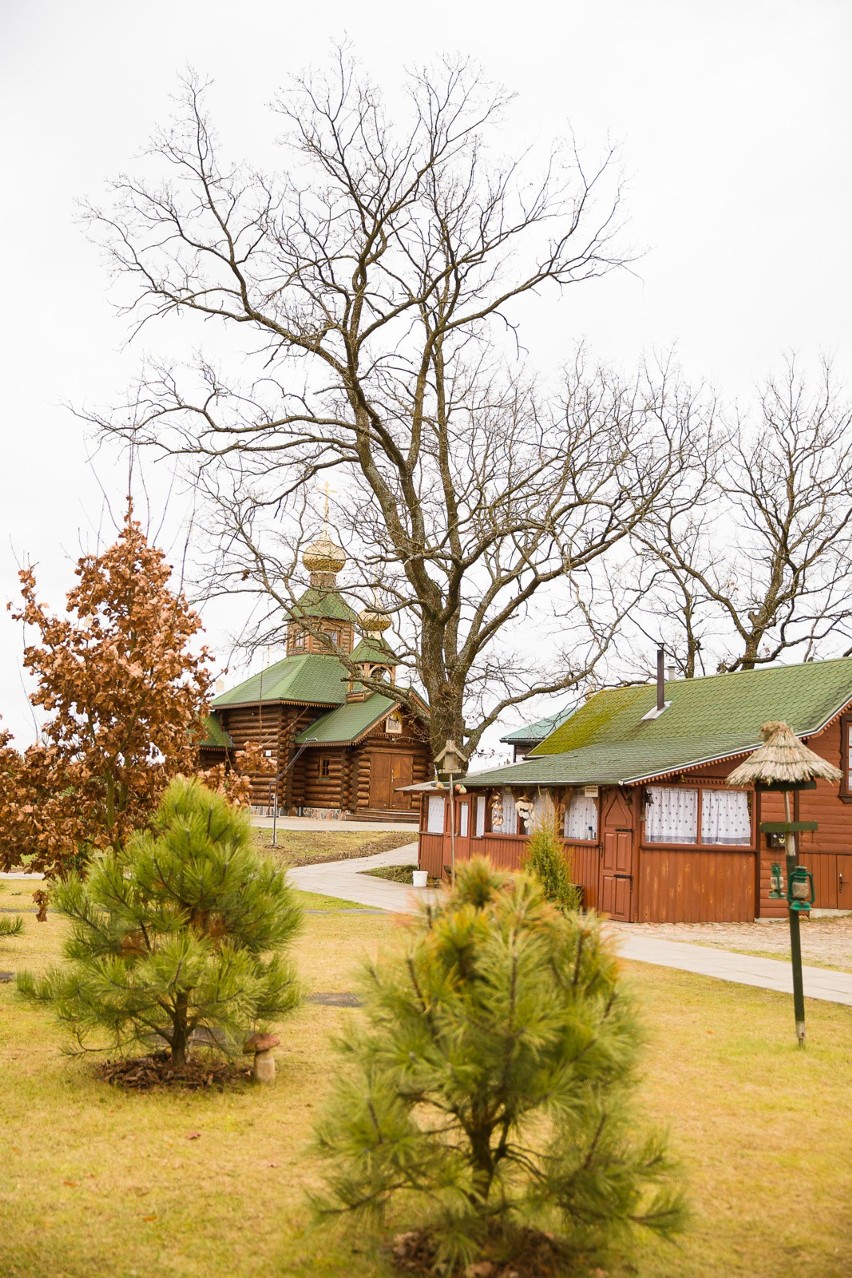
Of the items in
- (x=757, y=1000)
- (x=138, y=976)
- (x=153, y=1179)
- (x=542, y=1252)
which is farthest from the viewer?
(x=757, y=1000)

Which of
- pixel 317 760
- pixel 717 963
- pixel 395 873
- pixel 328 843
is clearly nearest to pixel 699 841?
pixel 717 963

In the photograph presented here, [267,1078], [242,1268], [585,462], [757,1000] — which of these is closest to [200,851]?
[267,1078]

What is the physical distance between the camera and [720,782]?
20.1 meters

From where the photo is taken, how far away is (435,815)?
2802 centimetres

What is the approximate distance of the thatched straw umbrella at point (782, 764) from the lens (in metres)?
9.61

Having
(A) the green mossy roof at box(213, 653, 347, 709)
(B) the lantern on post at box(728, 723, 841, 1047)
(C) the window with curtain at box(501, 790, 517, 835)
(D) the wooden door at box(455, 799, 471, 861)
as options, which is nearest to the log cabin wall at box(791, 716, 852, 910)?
(C) the window with curtain at box(501, 790, 517, 835)

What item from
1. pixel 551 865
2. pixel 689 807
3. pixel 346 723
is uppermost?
pixel 346 723

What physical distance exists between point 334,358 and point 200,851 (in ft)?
66.2

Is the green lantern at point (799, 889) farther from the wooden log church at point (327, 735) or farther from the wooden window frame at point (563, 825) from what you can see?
the wooden log church at point (327, 735)

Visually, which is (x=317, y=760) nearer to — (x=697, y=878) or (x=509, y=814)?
(x=509, y=814)

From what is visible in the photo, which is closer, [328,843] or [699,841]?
[699,841]

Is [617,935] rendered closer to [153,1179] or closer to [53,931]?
[153,1179]

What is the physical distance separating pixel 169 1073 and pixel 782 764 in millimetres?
5604

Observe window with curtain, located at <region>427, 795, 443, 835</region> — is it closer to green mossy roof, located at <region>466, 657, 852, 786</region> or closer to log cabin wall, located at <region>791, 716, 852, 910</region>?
green mossy roof, located at <region>466, 657, 852, 786</region>
